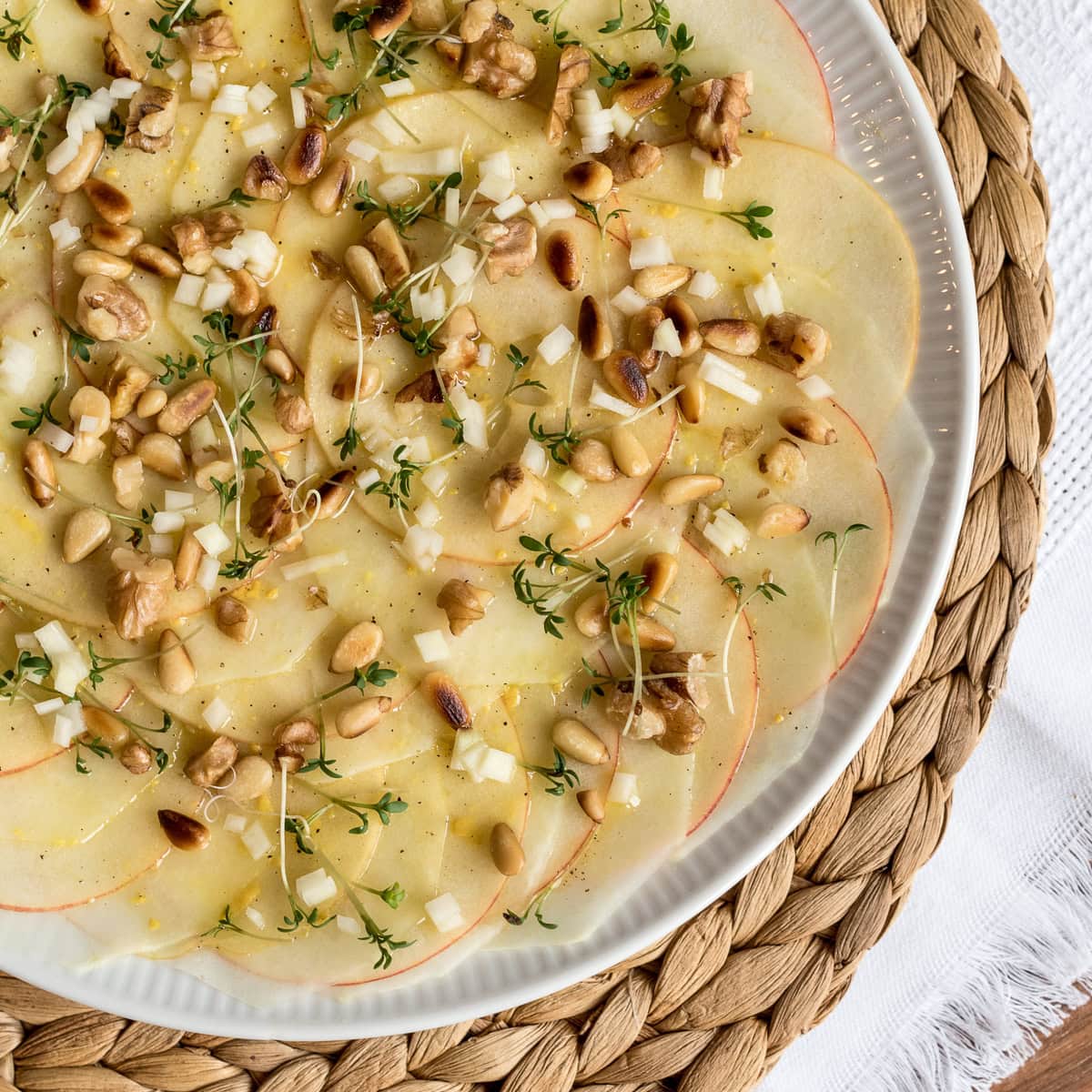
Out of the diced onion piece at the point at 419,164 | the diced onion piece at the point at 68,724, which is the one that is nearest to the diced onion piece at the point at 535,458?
the diced onion piece at the point at 419,164

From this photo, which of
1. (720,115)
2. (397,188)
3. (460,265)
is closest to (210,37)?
(397,188)

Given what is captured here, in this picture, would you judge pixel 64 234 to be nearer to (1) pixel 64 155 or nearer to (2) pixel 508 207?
(1) pixel 64 155

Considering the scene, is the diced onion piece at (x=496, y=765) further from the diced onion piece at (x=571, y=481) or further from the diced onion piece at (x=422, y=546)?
the diced onion piece at (x=571, y=481)

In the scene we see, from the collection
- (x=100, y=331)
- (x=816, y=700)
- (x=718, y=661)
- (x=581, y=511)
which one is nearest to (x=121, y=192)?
(x=100, y=331)

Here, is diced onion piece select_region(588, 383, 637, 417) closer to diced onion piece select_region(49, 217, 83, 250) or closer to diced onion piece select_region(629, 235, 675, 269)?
diced onion piece select_region(629, 235, 675, 269)

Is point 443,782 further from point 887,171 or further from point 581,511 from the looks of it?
point 887,171
